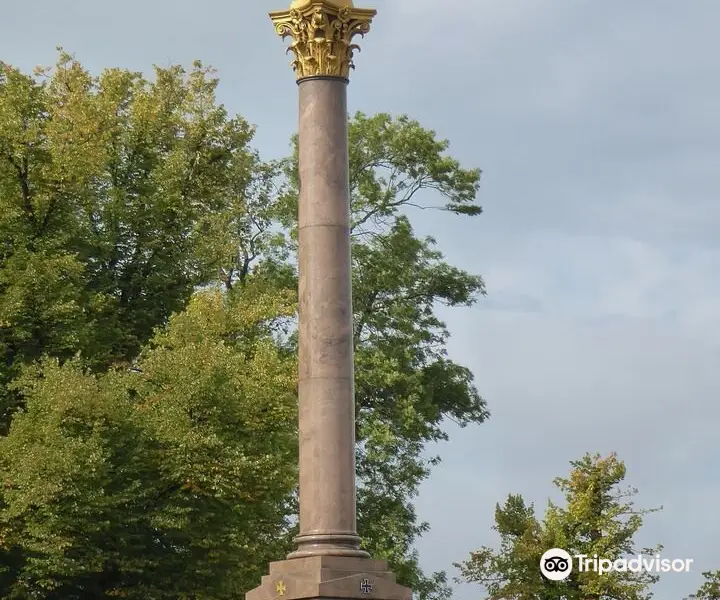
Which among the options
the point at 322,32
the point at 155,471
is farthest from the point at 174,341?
the point at 322,32

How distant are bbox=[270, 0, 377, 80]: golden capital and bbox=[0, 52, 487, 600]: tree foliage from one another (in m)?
15.5

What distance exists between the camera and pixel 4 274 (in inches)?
1665

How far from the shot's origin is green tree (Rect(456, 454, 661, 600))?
2122 inches

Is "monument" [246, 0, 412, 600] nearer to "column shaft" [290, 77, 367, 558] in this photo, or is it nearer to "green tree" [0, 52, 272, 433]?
"column shaft" [290, 77, 367, 558]

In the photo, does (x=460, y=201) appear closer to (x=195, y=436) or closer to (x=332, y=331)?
A: (x=195, y=436)

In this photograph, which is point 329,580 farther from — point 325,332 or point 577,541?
point 577,541

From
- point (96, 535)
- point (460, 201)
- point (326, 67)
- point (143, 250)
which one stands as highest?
point (460, 201)

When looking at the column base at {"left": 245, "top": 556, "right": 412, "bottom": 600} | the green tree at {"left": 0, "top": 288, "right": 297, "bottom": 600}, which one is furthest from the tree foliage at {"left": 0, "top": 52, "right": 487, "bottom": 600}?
the column base at {"left": 245, "top": 556, "right": 412, "bottom": 600}

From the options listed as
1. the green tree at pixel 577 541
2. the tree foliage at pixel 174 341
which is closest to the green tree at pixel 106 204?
the tree foliage at pixel 174 341

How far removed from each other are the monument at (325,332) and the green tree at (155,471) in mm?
15015

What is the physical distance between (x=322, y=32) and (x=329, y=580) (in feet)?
30.4

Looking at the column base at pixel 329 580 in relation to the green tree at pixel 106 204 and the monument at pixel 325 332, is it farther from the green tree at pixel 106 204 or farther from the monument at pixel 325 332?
the green tree at pixel 106 204

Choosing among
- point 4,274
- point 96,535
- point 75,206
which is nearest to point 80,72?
point 75,206

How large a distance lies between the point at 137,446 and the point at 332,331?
1773cm
